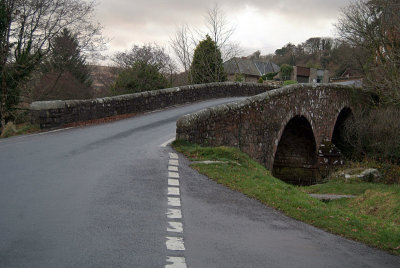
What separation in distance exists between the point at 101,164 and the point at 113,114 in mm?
8237

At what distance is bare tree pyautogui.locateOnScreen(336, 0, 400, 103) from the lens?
23359mm

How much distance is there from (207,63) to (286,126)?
14742 mm

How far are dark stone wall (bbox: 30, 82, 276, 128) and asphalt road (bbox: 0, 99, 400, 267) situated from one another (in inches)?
169

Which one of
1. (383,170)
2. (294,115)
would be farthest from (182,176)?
(383,170)

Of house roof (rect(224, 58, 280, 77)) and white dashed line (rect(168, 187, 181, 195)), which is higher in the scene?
house roof (rect(224, 58, 280, 77))

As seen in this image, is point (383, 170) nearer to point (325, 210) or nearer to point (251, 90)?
point (251, 90)

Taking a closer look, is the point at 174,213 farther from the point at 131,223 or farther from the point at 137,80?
the point at 137,80

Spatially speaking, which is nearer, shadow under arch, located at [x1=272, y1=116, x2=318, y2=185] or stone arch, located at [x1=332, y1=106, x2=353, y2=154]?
shadow under arch, located at [x1=272, y1=116, x2=318, y2=185]

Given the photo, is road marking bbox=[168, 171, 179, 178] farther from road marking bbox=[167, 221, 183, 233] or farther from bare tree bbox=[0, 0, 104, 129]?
bare tree bbox=[0, 0, 104, 129]

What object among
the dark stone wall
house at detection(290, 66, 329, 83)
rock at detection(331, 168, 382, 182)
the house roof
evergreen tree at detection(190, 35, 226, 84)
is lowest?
rock at detection(331, 168, 382, 182)

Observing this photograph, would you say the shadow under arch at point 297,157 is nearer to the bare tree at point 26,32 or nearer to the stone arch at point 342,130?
the stone arch at point 342,130

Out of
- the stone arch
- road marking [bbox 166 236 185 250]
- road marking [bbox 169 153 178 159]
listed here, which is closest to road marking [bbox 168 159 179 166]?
road marking [bbox 169 153 178 159]

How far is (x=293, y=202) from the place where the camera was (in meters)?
6.77

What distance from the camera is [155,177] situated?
7.49 metres
